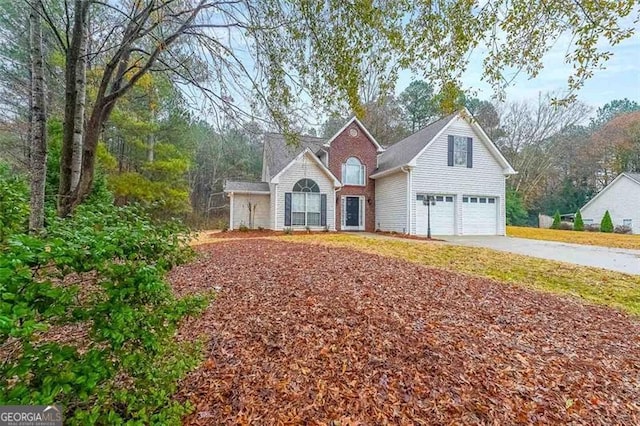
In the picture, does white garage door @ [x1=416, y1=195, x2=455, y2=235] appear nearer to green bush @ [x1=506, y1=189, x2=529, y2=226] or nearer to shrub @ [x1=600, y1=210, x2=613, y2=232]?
shrub @ [x1=600, y1=210, x2=613, y2=232]

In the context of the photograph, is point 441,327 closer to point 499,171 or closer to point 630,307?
point 630,307

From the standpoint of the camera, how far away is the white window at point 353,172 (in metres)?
17.2

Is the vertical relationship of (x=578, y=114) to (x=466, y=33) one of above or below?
above

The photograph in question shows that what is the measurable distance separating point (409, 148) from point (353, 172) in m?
3.17

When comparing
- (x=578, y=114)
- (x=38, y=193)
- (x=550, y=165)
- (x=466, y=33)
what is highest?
(x=578, y=114)

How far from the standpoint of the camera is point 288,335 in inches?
125

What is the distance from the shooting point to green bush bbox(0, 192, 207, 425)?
139 cm

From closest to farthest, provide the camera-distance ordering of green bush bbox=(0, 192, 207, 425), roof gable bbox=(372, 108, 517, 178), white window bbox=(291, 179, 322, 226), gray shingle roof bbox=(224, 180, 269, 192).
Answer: green bush bbox=(0, 192, 207, 425), roof gable bbox=(372, 108, 517, 178), white window bbox=(291, 179, 322, 226), gray shingle roof bbox=(224, 180, 269, 192)

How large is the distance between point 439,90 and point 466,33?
2.26 feet

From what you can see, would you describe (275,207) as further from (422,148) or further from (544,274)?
(544,274)

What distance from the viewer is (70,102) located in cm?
423

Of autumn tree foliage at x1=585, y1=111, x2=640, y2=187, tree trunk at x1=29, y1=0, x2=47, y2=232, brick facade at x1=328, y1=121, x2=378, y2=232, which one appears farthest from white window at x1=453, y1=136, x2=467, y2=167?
autumn tree foliage at x1=585, y1=111, x2=640, y2=187

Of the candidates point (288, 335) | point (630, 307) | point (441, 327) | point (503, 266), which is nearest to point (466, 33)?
point (441, 327)

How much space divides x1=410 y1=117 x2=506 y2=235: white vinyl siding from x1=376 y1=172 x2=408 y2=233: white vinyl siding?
0.51 metres
